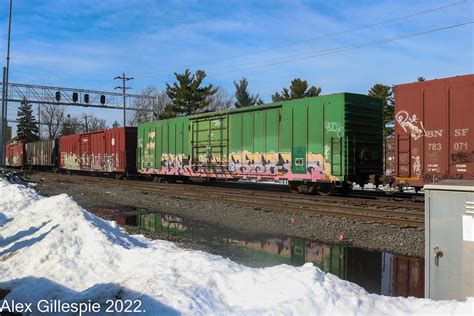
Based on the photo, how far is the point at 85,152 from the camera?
3781 centimetres

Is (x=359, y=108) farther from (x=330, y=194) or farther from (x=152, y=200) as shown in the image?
(x=152, y=200)

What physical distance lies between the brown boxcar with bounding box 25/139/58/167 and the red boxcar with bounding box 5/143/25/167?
1.88 meters

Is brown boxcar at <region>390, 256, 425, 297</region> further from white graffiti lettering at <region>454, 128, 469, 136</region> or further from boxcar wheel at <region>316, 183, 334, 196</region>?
boxcar wheel at <region>316, 183, 334, 196</region>

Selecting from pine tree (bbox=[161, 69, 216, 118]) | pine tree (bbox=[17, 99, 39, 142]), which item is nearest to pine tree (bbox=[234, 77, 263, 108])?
pine tree (bbox=[161, 69, 216, 118])

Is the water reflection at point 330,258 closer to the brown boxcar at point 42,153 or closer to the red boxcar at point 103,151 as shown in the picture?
the red boxcar at point 103,151

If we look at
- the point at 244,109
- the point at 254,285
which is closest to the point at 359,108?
the point at 244,109

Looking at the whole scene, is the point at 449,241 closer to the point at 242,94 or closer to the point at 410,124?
the point at 410,124

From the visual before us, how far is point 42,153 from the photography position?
49125 millimetres

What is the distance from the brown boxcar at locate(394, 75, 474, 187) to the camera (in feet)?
40.3

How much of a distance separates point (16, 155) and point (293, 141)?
2140 inches

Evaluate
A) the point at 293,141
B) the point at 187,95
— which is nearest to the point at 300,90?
the point at 187,95

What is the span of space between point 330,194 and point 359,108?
365 centimetres

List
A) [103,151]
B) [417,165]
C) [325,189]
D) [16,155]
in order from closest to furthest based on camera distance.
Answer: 1. [417,165]
2. [325,189]
3. [103,151]
4. [16,155]

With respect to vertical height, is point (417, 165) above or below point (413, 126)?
below
